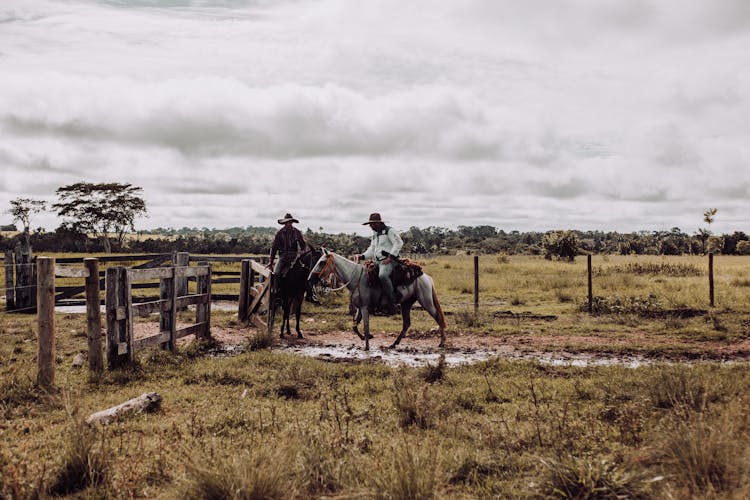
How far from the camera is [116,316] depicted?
29.7 feet

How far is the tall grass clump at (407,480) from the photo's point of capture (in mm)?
4070

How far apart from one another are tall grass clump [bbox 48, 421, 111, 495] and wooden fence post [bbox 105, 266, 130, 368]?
4223 millimetres

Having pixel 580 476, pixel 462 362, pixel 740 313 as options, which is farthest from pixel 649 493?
pixel 740 313

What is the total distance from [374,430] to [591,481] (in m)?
2.54

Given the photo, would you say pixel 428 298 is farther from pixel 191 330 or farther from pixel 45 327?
pixel 45 327

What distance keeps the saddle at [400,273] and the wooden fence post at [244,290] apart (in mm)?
4255

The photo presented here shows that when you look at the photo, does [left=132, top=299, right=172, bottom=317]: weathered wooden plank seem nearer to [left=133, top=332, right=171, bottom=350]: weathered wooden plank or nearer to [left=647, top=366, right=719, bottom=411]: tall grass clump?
[left=133, top=332, right=171, bottom=350]: weathered wooden plank

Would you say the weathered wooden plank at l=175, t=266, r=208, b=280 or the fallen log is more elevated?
the weathered wooden plank at l=175, t=266, r=208, b=280

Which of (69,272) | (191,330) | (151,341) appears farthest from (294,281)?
(69,272)

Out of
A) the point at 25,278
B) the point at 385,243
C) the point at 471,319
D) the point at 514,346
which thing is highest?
the point at 385,243

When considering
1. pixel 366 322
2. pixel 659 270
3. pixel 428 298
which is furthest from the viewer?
pixel 659 270

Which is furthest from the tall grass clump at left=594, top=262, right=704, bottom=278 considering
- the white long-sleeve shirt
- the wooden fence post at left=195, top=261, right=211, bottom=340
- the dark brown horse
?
the wooden fence post at left=195, top=261, right=211, bottom=340

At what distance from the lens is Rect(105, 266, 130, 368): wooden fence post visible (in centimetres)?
891

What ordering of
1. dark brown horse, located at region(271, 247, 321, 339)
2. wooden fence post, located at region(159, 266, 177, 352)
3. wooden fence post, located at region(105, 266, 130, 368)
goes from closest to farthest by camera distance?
wooden fence post, located at region(105, 266, 130, 368), wooden fence post, located at region(159, 266, 177, 352), dark brown horse, located at region(271, 247, 321, 339)
